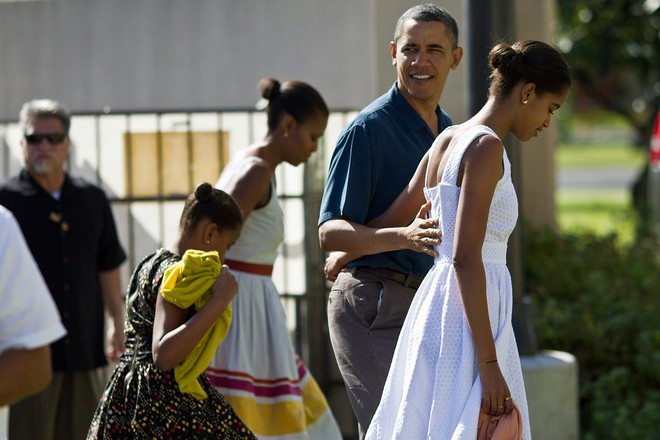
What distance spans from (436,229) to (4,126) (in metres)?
4.09

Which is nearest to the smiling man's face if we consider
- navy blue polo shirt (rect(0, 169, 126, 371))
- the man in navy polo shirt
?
the man in navy polo shirt

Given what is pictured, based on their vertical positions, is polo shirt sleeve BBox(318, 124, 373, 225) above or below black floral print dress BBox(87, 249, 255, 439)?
above

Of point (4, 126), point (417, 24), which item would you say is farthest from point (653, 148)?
point (417, 24)

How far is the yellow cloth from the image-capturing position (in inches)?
155

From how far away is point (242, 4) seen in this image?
7.29m

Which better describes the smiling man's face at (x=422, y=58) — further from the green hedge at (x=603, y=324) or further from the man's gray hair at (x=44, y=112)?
the green hedge at (x=603, y=324)

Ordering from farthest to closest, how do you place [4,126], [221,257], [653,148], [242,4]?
1. [653,148]
2. [242,4]
3. [4,126]
4. [221,257]

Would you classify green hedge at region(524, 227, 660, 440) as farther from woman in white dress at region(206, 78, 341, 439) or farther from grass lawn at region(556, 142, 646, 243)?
woman in white dress at region(206, 78, 341, 439)

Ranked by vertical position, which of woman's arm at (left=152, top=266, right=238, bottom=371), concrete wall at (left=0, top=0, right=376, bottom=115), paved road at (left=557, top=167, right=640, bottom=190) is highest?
concrete wall at (left=0, top=0, right=376, bottom=115)

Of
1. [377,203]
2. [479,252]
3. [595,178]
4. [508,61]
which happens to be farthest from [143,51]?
[595,178]

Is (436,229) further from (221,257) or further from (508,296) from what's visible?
(221,257)

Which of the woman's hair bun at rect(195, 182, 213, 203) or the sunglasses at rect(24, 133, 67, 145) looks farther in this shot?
the sunglasses at rect(24, 133, 67, 145)

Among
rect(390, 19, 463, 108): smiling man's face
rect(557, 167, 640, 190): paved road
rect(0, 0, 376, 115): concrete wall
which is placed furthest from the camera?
rect(557, 167, 640, 190): paved road

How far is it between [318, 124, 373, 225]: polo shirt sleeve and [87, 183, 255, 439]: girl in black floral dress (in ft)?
1.42
